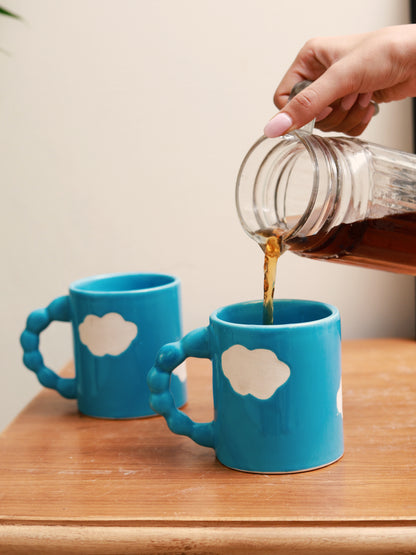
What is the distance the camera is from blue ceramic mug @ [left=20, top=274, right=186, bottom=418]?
2.36 ft

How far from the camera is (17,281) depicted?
3.66 ft

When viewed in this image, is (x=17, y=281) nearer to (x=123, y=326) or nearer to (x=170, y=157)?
(x=170, y=157)

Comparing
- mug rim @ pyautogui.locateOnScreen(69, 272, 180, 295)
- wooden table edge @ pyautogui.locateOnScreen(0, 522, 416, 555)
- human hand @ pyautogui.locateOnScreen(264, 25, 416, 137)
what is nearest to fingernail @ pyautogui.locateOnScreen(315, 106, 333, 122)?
human hand @ pyautogui.locateOnScreen(264, 25, 416, 137)

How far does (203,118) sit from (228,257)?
213mm

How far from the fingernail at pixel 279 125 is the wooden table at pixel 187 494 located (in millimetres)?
291

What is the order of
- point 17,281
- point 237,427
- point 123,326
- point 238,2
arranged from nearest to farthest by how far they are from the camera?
1. point 237,427
2. point 123,326
3. point 238,2
4. point 17,281

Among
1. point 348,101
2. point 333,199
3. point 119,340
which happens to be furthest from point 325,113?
point 119,340

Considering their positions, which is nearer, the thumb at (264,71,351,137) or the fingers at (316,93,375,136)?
the thumb at (264,71,351,137)

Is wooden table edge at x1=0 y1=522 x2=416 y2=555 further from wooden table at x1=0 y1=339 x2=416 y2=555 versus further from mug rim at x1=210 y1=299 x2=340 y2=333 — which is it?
mug rim at x1=210 y1=299 x2=340 y2=333

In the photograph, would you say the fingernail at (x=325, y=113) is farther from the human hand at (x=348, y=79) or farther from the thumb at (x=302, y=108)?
the thumb at (x=302, y=108)

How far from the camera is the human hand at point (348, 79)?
0.63 m

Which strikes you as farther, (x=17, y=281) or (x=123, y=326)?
(x=17, y=281)

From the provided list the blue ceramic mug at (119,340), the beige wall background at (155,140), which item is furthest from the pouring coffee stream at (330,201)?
the beige wall background at (155,140)

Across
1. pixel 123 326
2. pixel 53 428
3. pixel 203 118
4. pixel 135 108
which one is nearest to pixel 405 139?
Result: pixel 203 118
